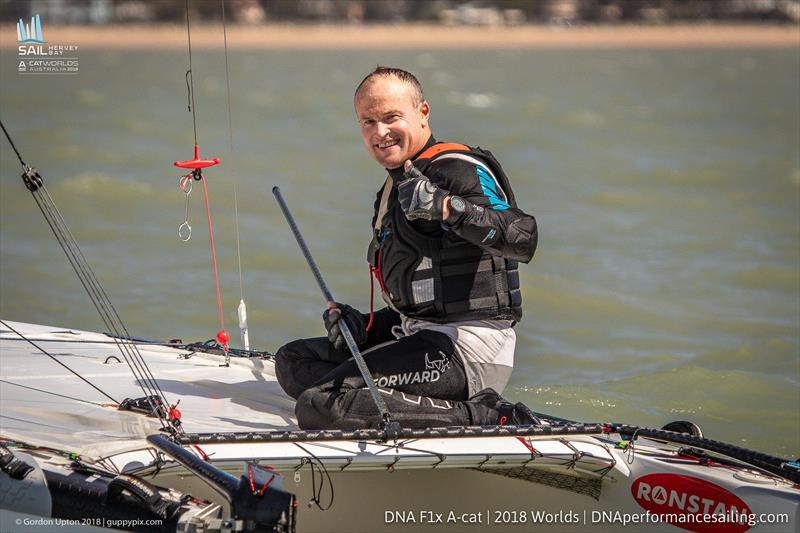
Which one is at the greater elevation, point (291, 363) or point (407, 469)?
point (291, 363)

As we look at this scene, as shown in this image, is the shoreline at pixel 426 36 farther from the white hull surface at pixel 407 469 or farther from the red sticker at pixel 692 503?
the red sticker at pixel 692 503

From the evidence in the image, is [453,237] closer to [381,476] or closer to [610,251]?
[381,476]

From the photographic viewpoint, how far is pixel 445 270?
144 inches

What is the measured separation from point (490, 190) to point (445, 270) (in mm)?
271

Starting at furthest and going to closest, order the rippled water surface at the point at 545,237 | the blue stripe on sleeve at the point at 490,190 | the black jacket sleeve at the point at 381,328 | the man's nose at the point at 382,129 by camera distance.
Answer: the rippled water surface at the point at 545,237
the black jacket sleeve at the point at 381,328
the man's nose at the point at 382,129
the blue stripe on sleeve at the point at 490,190

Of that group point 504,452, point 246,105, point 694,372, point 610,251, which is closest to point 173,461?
point 504,452

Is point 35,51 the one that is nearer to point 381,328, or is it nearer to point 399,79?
point 381,328

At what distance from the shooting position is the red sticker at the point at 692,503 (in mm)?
3443

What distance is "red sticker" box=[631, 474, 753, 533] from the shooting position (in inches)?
136

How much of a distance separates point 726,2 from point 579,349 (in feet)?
227

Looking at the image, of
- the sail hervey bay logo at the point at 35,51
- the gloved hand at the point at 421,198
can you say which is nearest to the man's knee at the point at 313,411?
the gloved hand at the point at 421,198

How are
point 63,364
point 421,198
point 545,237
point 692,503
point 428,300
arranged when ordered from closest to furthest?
point 421,198, point 692,503, point 428,300, point 63,364, point 545,237

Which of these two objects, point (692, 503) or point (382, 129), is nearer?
point (692, 503)

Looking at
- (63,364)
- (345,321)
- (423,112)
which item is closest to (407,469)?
(345,321)
